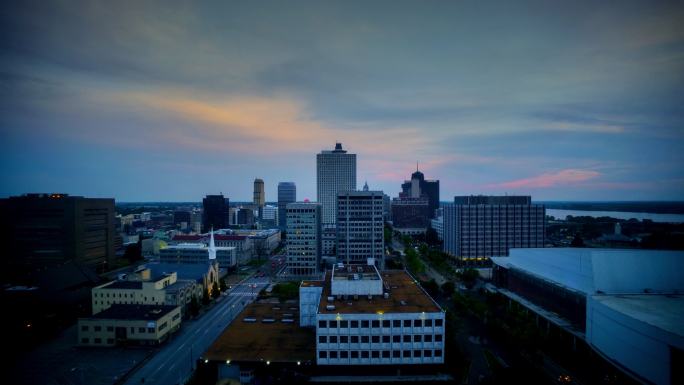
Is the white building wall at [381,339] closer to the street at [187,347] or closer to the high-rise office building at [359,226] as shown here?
the street at [187,347]

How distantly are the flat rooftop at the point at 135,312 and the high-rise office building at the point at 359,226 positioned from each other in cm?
4151

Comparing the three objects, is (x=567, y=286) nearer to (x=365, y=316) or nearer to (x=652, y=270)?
(x=652, y=270)

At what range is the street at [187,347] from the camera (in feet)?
118

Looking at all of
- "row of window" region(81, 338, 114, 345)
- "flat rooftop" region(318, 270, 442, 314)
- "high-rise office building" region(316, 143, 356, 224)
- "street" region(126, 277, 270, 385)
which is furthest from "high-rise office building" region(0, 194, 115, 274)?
"high-rise office building" region(316, 143, 356, 224)

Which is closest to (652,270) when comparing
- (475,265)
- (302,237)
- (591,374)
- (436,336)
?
(591,374)

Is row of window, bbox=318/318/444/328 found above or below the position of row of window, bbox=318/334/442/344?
above

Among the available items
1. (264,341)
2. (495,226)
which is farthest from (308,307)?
(495,226)

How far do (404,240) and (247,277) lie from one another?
2745 inches

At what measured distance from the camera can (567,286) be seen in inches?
1804

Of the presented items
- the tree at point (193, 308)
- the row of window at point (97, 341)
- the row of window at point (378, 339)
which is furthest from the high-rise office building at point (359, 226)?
the row of window at point (97, 341)

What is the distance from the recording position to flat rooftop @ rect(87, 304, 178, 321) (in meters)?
44.8

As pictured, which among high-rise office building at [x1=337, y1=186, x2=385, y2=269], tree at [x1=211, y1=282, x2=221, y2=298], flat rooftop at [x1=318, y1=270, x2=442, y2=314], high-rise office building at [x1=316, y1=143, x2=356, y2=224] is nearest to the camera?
flat rooftop at [x1=318, y1=270, x2=442, y2=314]

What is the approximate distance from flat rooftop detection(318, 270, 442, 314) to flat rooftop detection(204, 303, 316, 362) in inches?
198

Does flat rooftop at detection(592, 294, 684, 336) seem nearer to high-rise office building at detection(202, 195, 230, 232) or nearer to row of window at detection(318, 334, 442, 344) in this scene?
row of window at detection(318, 334, 442, 344)
